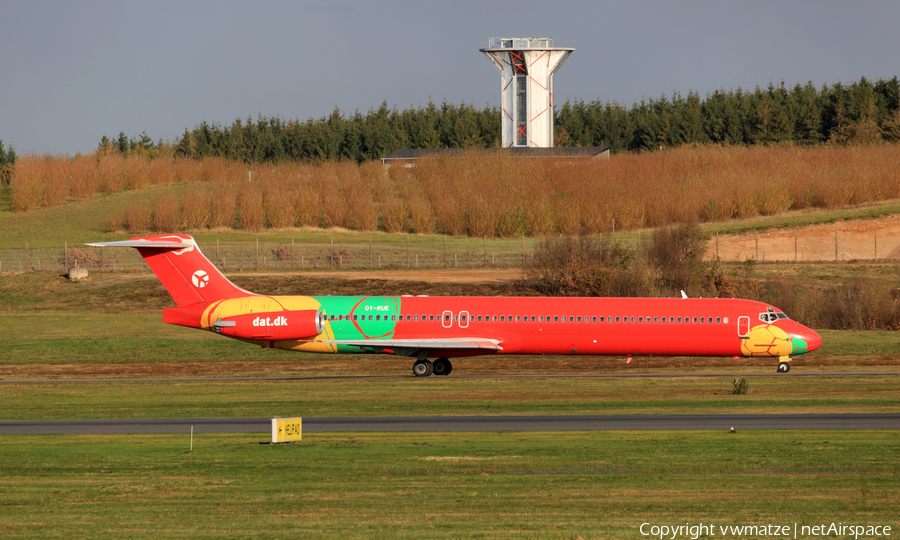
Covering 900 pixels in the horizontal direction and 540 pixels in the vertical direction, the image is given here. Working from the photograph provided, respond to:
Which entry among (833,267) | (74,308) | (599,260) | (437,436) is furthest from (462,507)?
(833,267)

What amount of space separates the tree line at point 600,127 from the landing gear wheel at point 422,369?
357 ft

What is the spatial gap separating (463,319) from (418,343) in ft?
7.06

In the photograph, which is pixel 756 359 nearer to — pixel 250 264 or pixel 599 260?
pixel 599 260

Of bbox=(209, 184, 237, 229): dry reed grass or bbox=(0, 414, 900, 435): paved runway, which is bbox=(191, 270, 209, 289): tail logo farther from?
bbox=(209, 184, 237, 229): dry reed grass

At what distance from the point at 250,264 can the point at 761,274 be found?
4282 cm

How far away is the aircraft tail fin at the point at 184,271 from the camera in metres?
42.8

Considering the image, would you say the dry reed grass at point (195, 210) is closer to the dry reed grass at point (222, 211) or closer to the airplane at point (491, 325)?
the dry reed grass at point (222, 211)

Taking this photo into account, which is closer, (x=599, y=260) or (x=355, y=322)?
(x=355, y=322)

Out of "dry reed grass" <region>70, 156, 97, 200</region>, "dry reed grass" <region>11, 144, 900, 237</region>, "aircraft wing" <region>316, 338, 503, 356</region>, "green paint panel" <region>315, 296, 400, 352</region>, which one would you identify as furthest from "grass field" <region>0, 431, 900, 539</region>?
"dry reed grass" <region>70, 156, 97, 200</region>

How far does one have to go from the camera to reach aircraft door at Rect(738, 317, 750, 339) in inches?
1581

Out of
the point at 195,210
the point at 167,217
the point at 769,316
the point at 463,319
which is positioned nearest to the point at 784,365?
the point at 769,316

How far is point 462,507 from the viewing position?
1698cm

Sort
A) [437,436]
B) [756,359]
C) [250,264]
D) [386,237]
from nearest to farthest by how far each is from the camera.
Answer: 1. [437,436]
2. [756,359]
3. [250,264]
4. [386,237]

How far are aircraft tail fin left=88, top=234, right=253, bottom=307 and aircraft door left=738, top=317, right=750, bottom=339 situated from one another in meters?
21.1
